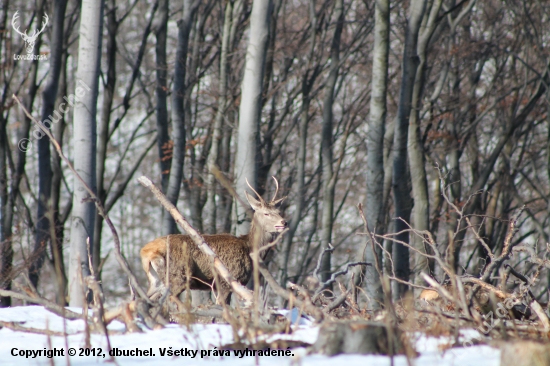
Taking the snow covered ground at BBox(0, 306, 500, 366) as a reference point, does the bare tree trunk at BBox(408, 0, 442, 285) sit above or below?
above

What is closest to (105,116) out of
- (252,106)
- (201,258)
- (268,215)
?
(252,106)

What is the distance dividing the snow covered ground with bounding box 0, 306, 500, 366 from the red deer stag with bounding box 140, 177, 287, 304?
8.93ft

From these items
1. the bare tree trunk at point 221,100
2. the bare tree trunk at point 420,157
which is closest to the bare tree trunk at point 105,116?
the bare tree trunk at point 221,100

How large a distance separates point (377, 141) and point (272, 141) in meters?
6.95

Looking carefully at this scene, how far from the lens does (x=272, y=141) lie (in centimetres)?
1867

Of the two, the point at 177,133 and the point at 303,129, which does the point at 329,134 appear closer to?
the point at 303,129

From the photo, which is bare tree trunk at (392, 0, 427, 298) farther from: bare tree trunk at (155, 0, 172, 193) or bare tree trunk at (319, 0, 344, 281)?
bare tree trunk at (155, 0, 172, 193)

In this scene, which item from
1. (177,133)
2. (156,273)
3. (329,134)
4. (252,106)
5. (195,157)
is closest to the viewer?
(156,273)

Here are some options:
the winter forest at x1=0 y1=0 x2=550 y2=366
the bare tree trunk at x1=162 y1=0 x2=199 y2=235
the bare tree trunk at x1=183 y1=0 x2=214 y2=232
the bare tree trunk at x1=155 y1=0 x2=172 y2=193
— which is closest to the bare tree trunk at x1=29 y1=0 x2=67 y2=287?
the winter forest at x1=0 y1=0 x2=550 y2=366

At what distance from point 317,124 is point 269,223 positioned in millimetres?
16882

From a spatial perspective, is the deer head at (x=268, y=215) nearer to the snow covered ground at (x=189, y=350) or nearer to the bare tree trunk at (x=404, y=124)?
the snow covered ground at (x=189, y=350)

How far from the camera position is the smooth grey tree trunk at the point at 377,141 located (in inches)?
456

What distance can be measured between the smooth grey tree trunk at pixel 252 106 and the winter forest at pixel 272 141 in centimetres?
2

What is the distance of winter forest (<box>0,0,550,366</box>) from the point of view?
7.68m
